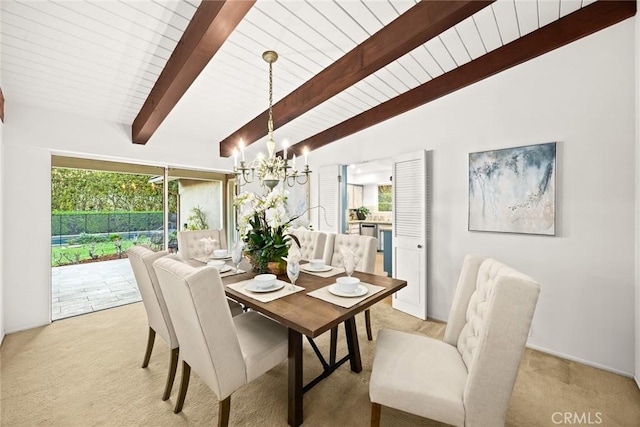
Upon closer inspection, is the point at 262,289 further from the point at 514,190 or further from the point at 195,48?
the point at 514,190

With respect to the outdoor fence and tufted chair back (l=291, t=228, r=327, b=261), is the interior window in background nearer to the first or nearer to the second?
tufted chair back (l=291, t=228, r=327, b=261)

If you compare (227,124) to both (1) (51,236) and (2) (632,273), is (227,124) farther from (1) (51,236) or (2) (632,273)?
(2) (632,273)

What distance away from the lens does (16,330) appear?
9.36 ft

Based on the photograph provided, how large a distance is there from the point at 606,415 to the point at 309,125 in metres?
4.00

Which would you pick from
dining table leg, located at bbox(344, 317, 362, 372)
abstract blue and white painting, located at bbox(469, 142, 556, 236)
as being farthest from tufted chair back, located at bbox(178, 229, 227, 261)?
abstract blue and white painting, located at bbox(469, 142, 556, 236)

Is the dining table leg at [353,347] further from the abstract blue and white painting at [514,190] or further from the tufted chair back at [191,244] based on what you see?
the tufted chair back at [191,244]

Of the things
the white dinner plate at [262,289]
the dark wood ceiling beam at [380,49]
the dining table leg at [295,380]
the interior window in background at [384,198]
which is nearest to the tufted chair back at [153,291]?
the white dinner plate at [262,289]

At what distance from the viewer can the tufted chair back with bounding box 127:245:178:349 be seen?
182 centimetres

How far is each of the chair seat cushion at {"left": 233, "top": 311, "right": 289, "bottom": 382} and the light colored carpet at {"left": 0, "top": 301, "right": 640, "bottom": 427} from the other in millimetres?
399

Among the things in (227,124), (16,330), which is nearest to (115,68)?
(227,124)

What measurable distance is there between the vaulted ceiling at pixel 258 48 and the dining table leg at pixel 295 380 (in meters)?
2.02

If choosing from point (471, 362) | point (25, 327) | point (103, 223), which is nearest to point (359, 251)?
point (471, 362)

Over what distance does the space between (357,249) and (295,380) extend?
1418 millimetres

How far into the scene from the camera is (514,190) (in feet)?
8.45
